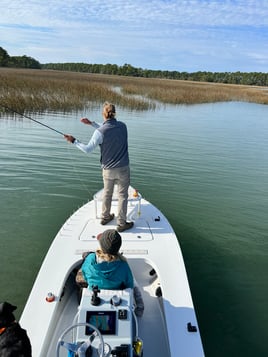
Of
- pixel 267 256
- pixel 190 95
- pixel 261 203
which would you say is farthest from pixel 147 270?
pixel 190 95

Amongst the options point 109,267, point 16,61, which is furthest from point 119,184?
point 16,61

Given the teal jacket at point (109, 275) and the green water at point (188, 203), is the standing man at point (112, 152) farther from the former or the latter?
the teal jacket at point (109, 275)

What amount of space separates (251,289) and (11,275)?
3722 millimetres

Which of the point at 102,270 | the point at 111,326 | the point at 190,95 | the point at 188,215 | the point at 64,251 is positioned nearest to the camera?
the point at 111,326

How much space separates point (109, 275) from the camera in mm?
3057

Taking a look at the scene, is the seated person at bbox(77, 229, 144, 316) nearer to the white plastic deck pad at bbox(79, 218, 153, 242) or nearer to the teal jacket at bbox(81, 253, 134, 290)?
the teal jacket at bbox(81, 253, 134, 290)

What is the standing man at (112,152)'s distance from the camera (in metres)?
4.59

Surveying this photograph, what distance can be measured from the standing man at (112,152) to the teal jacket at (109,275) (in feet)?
6.34

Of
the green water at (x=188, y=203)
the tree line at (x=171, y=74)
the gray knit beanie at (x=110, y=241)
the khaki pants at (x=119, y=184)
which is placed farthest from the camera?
the tree line at (x=171, y=74)

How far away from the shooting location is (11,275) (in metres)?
5.23

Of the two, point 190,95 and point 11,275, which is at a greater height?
point 190,95

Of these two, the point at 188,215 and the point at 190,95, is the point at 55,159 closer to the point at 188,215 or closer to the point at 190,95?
the point at 188,215

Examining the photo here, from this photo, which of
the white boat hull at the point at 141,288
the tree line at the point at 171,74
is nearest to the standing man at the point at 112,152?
the white boat hull at the point at 141,288

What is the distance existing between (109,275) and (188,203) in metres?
5.39
